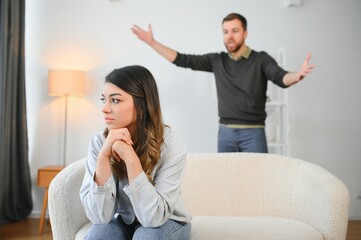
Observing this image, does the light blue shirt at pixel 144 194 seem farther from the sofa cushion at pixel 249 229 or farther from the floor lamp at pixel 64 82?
the floor lamp at pixel 64 82

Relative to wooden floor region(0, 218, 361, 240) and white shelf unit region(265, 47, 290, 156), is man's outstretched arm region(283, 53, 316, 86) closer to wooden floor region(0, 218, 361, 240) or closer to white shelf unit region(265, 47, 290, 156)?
white shelf unit region(265, 47, 290, 156)

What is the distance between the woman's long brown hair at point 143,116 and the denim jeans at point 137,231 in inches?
6.9

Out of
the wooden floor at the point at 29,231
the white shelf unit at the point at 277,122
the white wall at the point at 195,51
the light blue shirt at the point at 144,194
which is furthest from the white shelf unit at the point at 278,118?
the light blue shirt at the point at 144,194

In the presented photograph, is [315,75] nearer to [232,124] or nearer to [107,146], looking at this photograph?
[232,124]

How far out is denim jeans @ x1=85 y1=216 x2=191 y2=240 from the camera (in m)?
1.36

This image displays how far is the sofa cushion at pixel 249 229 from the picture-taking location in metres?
1.66

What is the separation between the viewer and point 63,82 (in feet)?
11.1

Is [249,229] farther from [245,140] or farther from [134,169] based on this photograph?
[245,140]

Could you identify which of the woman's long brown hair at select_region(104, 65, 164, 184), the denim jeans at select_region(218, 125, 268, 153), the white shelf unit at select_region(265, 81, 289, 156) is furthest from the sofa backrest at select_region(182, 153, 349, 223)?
the white shelf unit at select_region(265, 81, 289, 156)

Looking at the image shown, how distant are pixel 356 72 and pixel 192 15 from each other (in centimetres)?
159

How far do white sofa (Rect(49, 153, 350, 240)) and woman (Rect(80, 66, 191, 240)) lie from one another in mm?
255

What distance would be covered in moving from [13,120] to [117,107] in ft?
7.57

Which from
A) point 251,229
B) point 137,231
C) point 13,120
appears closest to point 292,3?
point 251,229

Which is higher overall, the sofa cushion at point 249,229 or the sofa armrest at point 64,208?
the sofa armrest at point 64,208
